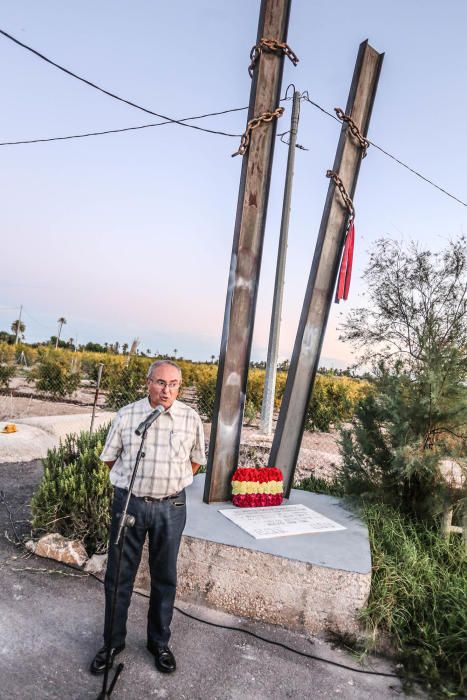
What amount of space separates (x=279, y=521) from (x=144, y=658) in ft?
5.18

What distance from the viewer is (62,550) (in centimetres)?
398

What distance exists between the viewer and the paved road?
2.63 metres

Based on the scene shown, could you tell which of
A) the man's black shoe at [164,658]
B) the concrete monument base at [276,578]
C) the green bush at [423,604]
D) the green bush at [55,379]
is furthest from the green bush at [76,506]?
the green bush at [55,379]

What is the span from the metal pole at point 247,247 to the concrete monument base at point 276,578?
989 millimetres

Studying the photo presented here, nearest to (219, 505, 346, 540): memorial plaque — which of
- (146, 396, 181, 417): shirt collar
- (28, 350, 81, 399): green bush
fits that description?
(146, 396, 181, 417): shirt collar

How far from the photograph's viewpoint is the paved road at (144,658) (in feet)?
8.62

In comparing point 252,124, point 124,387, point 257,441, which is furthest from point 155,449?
point 124,387

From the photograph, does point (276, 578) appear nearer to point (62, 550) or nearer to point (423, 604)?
point (423, 604)

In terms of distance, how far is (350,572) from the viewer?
3.32m

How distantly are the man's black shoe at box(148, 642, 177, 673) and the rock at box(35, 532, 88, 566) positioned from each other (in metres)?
1.29

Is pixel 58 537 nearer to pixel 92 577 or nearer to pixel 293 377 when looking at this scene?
pixel 92 577

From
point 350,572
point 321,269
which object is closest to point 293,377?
point 321,269

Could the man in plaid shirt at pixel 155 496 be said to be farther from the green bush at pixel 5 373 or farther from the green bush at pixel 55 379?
the green bush at pixel 5 373

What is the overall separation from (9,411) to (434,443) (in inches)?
441
